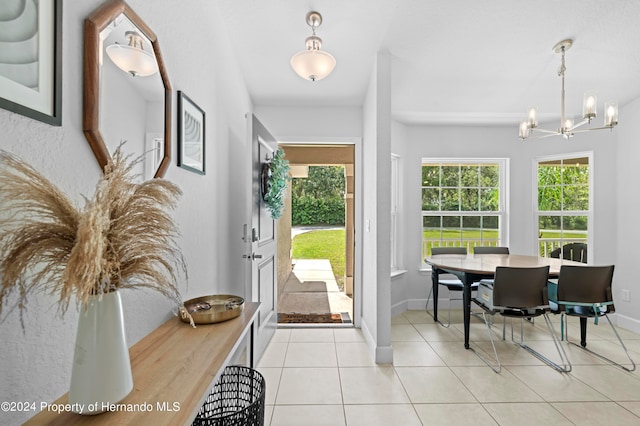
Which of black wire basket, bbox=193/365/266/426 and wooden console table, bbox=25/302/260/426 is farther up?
wooden console table, bbox=25/302/260/426

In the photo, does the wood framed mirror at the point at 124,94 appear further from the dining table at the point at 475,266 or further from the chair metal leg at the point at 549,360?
the chair metal leg at the point at 549,360

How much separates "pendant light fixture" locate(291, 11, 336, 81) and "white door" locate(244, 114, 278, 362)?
0.59m

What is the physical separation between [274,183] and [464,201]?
A: 112 inches

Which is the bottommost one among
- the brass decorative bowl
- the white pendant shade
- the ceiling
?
the brass decorative bowl

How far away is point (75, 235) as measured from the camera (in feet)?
2.19

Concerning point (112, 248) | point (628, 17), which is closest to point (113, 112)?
point (112, 248)

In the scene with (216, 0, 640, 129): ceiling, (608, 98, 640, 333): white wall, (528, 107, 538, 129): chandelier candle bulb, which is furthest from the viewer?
(608, 98, 640, 333): white wall

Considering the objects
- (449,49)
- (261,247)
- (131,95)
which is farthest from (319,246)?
(131,95)

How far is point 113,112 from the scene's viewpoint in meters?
1.04

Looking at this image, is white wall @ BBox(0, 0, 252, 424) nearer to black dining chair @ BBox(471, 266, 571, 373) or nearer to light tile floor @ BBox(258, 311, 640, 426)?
light tile floor @ BBox(258, 311, 640, 426)

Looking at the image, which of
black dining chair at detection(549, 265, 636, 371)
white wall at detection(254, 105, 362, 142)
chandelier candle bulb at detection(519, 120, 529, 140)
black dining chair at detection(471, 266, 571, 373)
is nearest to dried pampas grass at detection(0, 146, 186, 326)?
black dining chair at detection(471, 266, 571, 373)

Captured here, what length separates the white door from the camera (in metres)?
2.46

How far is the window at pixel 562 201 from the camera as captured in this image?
12.9 ft

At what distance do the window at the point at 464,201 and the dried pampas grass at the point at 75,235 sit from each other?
4036 mm
